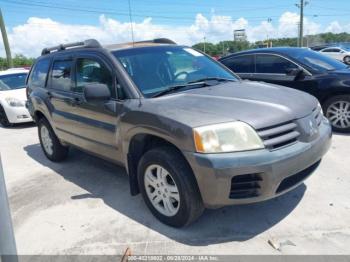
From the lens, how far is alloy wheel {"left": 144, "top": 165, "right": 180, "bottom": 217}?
3145mm

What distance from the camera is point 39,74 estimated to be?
5.61 meters

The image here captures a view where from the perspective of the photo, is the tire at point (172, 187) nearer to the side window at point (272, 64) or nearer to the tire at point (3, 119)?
the side window at point (272, 64)

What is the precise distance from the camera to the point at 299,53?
6.61 metres

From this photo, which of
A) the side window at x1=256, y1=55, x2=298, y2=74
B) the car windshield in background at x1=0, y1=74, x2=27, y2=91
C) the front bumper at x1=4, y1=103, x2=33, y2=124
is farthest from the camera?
the car windshield in background at x1=0, y1=74, x2=27, y2=91

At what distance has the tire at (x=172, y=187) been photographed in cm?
292

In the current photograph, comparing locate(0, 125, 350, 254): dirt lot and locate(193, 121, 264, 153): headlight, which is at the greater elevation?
locate(193, 121, 264, 153): headlight

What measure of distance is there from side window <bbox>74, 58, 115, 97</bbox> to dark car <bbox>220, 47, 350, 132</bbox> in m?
3.84

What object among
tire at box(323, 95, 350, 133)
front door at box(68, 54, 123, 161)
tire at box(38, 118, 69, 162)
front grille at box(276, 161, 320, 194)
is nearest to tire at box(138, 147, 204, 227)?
front door at box(68, 54, 123, 161)

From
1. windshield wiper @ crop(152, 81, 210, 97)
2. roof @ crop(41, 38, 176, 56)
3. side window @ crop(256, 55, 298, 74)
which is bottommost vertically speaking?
side window @ crop(256, 55, 298, 74)

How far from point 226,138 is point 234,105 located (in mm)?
419

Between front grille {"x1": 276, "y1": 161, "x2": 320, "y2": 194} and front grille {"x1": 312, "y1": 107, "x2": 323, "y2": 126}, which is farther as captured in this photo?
front grille {"x1": 312, "y1": 107, "x2": 323, "y2": 126}

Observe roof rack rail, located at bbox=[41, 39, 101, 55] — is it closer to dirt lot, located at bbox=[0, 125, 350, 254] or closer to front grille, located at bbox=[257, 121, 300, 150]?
dirt lot, located at bbox=[0, 125, 350, 254]

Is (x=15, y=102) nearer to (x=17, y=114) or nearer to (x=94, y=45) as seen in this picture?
(x=17, y=114)

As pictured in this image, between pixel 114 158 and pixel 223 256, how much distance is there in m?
1.73
